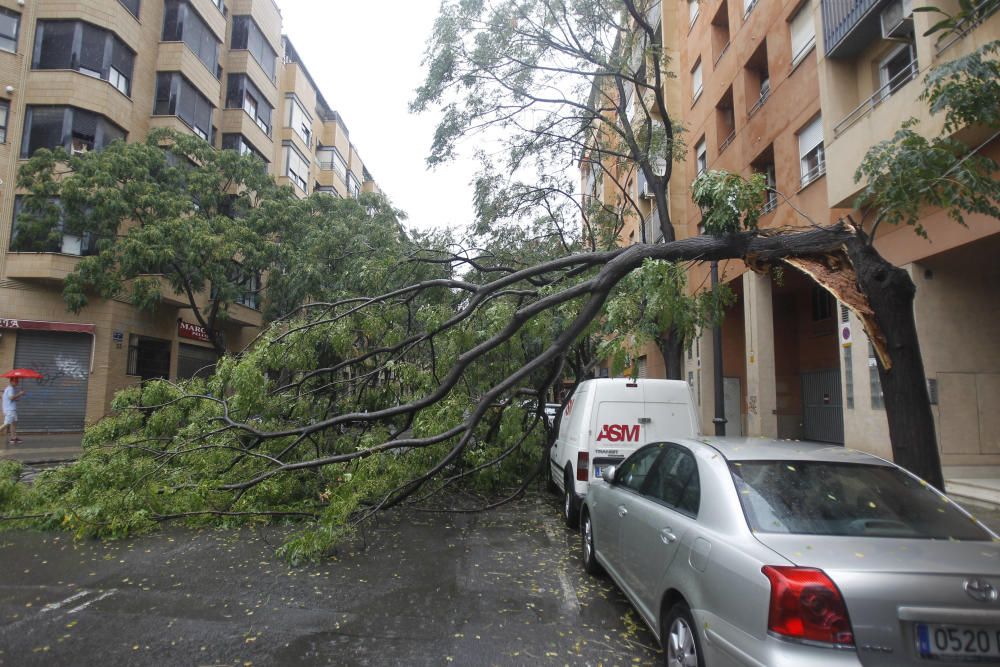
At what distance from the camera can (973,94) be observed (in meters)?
5.00

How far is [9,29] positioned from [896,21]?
25.1 metres

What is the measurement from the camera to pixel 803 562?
2.66 metres

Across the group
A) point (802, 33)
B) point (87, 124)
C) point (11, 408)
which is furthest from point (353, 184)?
point (802, 33)

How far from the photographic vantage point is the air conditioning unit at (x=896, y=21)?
955 cm

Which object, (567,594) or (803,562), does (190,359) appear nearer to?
(567,594)

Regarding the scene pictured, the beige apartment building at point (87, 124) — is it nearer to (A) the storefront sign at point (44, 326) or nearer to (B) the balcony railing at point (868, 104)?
(A) the storefront sign at point (44, 326)

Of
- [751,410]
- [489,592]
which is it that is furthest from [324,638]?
[751,410]

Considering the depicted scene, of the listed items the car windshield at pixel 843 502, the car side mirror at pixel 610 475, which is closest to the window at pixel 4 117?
the car side mirror at pixel 610 475

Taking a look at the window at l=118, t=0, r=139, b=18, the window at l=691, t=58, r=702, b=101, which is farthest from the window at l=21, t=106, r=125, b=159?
the window at l=691, t=58, r=702, b=101

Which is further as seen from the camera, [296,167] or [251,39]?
[296,167]

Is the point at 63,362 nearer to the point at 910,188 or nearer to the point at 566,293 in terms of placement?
the point at 566,293

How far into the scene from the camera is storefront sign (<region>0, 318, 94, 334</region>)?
1869 centimetres

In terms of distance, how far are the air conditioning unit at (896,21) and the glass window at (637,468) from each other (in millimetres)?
8996

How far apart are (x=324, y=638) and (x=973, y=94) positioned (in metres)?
6.61
